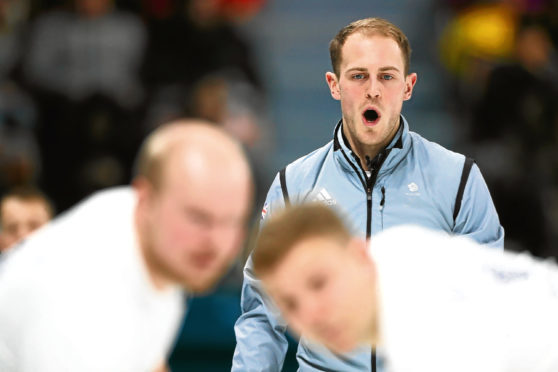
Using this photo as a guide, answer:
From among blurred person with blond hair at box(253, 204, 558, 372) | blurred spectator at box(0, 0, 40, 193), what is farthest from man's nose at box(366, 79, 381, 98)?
blurred spectator at box(0, 0, 40, 193)

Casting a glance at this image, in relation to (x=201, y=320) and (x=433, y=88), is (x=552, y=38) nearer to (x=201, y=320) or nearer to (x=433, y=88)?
(x=433, y=88)

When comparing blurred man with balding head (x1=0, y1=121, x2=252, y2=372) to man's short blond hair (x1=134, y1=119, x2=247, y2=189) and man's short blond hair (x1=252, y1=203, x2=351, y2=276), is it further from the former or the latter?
man's short blond hair (x1=252, y1=203, x2=351, y2=276)

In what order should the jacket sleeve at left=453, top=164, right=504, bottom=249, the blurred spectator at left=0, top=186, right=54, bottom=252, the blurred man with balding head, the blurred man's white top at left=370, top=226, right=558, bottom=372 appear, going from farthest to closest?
the blurred spectator at left=0, top=186, right=54, bottom=252 < the jacket sleeve at left=453, top=164, right=504, bottom=249 < the blurred man's white top at left=370, top=226, right=558, bottom=372 < the blurred man with balding head

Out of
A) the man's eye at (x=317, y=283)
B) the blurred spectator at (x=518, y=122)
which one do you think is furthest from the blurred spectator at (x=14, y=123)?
the man's eye at (x=317, y=283)

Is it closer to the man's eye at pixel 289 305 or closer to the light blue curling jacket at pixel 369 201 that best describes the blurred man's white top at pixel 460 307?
the man's eye at pixel 289 305

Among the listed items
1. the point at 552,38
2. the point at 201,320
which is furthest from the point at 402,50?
the point at 552,38

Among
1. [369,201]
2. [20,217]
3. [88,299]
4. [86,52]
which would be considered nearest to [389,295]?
[88,299]

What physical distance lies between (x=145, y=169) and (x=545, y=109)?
6.78 meters

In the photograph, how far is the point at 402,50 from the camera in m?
4.24

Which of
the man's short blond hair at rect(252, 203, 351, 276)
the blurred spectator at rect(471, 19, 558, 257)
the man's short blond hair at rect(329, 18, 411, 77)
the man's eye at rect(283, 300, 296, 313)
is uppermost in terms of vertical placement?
the man's short blond hair at rect(329, 18, 411, 77)

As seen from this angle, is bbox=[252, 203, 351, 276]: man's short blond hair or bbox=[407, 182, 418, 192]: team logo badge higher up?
bbox=[252, 203, 351, 276]: man's short blond hair

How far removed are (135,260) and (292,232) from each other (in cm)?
48

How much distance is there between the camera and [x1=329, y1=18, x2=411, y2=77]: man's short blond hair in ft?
13.9

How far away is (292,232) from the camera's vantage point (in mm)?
2885
